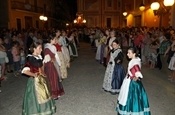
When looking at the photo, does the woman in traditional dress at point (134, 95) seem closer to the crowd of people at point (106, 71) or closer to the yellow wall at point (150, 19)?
the crowd of people at point (106, 71)

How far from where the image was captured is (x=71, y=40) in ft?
44.4

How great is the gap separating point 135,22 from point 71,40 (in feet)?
46.9

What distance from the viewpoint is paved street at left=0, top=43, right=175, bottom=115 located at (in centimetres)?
577

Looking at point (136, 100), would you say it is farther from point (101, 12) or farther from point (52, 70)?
point (101, 12)

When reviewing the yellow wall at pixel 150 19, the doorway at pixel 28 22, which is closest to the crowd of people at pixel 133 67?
the yellow wall at pixel 150 19

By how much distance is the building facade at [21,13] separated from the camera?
23.7m

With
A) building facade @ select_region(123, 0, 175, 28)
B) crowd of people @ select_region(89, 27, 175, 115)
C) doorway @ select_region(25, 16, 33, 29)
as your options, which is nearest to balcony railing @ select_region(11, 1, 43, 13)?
doorway @ select_region(25, 16, 33, 29)

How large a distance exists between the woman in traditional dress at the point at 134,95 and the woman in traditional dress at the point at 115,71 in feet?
6.02

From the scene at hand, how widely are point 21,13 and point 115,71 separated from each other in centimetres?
2353

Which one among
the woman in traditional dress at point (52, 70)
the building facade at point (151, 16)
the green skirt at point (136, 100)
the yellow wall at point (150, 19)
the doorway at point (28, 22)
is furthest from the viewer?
the doorway at point (28, 22)

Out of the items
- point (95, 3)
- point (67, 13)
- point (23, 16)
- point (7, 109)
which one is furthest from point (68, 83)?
point (67, 13)

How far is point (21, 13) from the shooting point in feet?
91.6

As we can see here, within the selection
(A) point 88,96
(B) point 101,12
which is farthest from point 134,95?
(B) point 101,12

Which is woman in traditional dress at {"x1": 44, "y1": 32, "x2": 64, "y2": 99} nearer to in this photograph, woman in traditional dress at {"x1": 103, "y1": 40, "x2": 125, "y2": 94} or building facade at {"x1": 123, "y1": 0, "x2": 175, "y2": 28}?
woman in traditional dress at {"x1": 103, "y1": 40, "x2": 125, "y2": 94}
